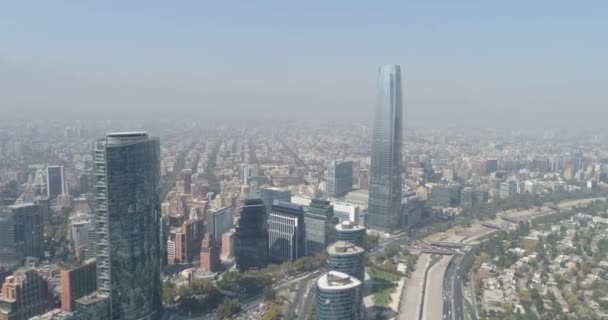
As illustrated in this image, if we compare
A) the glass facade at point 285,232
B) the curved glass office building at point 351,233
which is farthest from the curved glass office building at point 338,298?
the glass facade at point 285,232

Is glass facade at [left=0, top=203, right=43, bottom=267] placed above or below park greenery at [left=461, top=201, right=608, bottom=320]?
above

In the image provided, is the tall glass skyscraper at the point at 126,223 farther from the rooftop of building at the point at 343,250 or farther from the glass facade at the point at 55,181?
the glass facade at the point at 55,181

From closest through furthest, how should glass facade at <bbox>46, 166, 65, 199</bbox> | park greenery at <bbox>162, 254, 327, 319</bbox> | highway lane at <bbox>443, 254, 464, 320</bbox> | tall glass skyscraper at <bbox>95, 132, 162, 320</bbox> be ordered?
tall glass skyscraper at <bbox>95, 132, 162, 320</bbox> < highway lane at <bbox>443, 254, 464, 320</bbox> < park greenery at <bbox>162, 254, 327, 319</bbox> < glass facade at <bbox>46, 166, 65, 199</bbox>

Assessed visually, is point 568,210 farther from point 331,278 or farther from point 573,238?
point 331,278

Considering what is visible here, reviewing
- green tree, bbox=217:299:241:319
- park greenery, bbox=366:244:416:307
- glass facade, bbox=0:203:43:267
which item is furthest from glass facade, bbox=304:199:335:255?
glass facade, bbox=0:203:43:267

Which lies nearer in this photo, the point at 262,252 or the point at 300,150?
the point at 262,252

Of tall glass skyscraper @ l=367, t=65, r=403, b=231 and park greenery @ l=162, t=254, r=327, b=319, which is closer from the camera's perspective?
park greenery @ l=162, t=254, r=327, b=319

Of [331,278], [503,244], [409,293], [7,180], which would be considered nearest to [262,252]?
[409,293]

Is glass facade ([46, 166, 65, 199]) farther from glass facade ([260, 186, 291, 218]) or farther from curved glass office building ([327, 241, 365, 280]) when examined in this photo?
curved glass office building ([327, 241, 365, 280])
